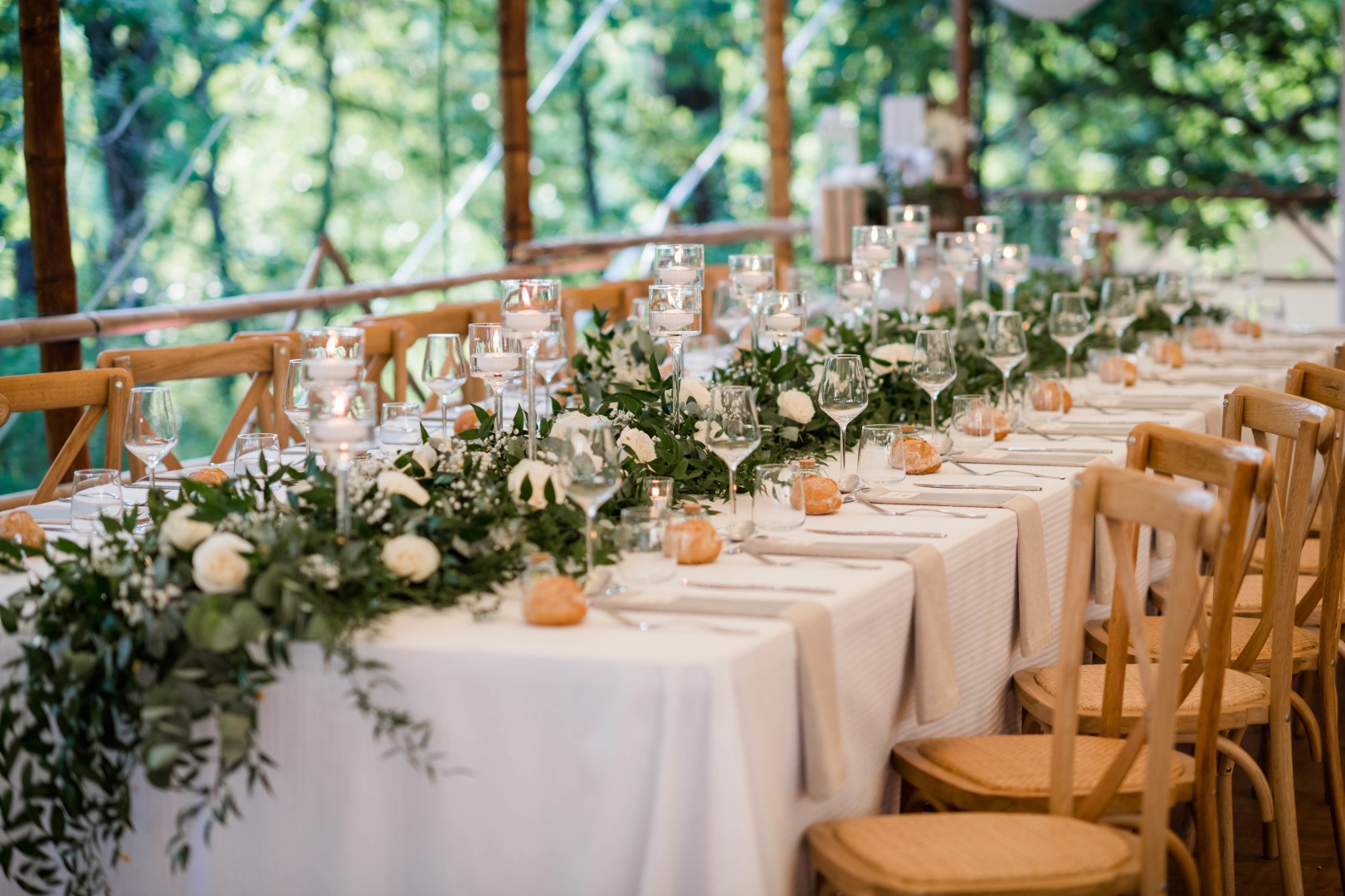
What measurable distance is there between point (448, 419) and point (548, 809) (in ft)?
5.76

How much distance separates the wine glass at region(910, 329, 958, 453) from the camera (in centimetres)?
282

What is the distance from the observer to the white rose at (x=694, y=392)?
2574 millimetres

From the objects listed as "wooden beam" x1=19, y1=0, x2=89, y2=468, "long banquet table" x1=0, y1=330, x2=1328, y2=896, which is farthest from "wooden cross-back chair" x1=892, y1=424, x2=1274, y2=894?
"wooden beam" x1=19, y1=0, x2=89, y2=468

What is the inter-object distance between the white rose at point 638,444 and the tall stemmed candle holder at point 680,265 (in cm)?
47

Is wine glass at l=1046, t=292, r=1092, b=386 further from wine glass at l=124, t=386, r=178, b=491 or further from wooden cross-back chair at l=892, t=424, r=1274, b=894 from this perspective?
wine glass at l=124, t=386, r=178, b=491

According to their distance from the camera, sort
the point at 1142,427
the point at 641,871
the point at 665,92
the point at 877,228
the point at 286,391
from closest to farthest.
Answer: the point at 641,871
the point at 1142,427
the point at 286,391
the point at 877,228
the point at 665,92

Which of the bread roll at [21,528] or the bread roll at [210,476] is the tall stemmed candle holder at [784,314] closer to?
the bread roll at [210,476]

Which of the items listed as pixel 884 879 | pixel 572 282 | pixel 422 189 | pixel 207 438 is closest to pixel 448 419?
pixel 884 879

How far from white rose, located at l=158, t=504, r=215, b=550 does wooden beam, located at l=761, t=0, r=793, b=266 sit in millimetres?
7831

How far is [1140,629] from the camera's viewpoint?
1.77 meters

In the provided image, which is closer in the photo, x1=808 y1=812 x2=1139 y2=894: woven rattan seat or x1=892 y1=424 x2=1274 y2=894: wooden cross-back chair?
x1=808 y1=812 x2=1139 y2=894: woven rattan seat

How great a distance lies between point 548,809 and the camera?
1.68m

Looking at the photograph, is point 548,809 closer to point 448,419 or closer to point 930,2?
point 448,419

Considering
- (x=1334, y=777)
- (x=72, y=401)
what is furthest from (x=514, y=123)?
(x=1334, y=777)
